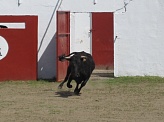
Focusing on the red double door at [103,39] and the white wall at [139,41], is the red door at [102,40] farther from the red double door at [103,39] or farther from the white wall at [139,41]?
the white wall at [139,41]

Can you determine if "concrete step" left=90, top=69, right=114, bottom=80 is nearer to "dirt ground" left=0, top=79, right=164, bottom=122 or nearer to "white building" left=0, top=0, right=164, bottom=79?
"white building" left=0, top=0, right=164, bottom=79

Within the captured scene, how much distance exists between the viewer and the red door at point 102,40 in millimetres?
20344

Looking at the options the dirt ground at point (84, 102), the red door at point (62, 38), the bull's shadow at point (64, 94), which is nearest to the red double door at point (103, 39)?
the red door at point (62, 38)

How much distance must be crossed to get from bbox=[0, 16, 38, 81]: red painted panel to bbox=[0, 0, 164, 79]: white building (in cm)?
58

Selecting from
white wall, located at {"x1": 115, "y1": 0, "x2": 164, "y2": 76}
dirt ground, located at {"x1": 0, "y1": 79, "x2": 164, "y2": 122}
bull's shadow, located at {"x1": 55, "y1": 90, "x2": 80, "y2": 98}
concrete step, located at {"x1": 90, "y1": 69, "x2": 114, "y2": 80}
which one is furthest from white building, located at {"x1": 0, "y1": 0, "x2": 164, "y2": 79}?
bull's shadow, located at {"x1": 55, "y1": 90, "x2": 80, "y2": 98}

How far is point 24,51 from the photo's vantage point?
57.0 ft

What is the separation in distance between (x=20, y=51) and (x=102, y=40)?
4.40 m

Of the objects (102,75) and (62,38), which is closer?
(62,38)

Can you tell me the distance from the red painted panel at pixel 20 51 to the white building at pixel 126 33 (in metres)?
0.58

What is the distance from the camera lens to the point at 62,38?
1717cm

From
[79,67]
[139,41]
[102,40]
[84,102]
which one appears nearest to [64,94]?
[79,67]

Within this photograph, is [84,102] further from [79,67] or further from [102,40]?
[102,40]

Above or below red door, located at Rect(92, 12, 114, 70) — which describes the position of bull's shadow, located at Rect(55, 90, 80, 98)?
below

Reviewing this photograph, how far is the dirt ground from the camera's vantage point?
1057 cm
